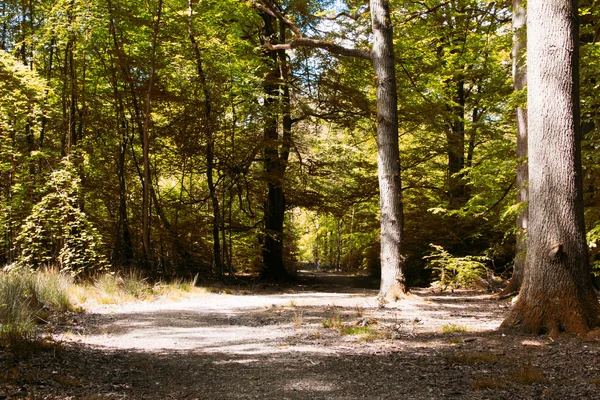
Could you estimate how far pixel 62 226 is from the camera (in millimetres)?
10898

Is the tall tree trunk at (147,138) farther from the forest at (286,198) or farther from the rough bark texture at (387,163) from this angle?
the rough bark texture at (387,163)

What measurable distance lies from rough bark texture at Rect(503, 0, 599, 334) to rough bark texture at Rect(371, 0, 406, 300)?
3864 mm

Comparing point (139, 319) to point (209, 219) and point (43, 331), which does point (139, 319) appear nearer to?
point (43, 331)

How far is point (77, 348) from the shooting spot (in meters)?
4.95

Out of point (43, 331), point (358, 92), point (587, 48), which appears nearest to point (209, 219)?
point (358, 92)

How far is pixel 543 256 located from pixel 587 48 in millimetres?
3977

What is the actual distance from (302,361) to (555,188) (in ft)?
10.9

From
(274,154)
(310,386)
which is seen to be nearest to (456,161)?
(274,154)

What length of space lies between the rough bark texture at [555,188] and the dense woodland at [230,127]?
4.03 meters

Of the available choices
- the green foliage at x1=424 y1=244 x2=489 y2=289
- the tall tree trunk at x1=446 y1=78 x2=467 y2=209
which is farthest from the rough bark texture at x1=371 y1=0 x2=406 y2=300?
the tall tree trunk at x1=446 y1=78 x2=467 y2=209

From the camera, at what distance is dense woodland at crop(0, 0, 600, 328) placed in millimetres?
11306

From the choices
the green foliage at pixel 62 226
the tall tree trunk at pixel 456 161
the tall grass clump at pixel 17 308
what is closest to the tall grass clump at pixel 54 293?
the tall grass clump at pixel 17 308

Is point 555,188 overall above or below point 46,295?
above

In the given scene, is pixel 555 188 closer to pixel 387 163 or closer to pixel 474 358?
pixel 474 358
